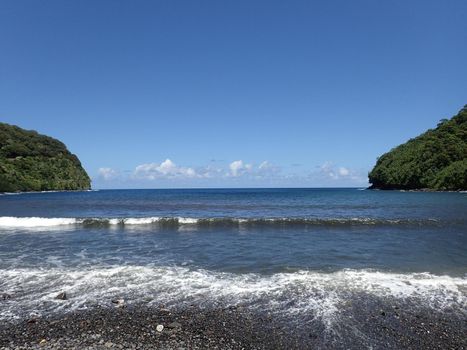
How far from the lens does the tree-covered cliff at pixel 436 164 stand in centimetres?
11119

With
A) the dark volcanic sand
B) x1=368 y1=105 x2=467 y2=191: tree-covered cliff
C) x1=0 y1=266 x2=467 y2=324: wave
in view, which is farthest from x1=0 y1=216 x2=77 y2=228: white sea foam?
x1=368 y1=105 x2=467 y2=191: tree-covered cliff

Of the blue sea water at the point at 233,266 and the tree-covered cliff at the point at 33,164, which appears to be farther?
the tree-covered cliff at the point at 33,164

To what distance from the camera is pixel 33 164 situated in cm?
15850

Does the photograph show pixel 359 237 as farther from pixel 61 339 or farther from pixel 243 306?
pixel 61 339

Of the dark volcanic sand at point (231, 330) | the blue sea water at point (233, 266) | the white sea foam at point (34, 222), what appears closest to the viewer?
the dark volcanic sand at point (231, 330)

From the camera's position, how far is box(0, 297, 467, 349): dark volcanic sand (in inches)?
270

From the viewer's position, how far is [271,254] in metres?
16.7

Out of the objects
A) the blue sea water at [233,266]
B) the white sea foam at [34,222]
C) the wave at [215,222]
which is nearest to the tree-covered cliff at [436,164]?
the wave at [215,222]

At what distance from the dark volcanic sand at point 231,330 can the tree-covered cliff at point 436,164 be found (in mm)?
117960

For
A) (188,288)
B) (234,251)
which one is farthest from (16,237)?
(188,288)

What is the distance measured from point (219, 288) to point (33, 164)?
176 m

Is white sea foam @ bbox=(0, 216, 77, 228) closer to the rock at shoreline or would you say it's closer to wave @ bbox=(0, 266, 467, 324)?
wave @ bbox=(0, 266, 467, 324)

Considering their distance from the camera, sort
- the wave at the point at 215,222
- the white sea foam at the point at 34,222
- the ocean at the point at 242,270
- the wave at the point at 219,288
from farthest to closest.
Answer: the white sea foam at the point at 34,222, the wave at the point at 215,222, the ocean at the point at 242,270, the wave at the point at 219,288

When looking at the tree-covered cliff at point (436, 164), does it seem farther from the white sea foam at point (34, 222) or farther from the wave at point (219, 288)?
the white sea foam at point (34, 222)
